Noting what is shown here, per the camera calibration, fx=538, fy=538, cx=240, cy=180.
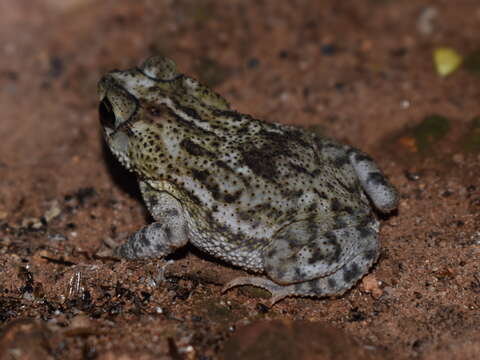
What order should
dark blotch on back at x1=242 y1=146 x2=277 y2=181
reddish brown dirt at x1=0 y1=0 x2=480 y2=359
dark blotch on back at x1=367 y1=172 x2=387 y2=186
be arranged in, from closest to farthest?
reddish brown dirt at x1=0 y1=0 x2=480 y2=359
dark blotch on back at x1=242 y1=146 x2=277 y2=181
dark blotch on back at x1=367 y1=172 x2=387 y2=186

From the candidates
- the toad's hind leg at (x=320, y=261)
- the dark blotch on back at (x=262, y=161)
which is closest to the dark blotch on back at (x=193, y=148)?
the dark blotch on back at (x=262, y=161)

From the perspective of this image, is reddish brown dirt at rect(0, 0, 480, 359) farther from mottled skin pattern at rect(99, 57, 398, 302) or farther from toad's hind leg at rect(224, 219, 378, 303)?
mottled skin pattern at rect(99, 57, 398, 302)

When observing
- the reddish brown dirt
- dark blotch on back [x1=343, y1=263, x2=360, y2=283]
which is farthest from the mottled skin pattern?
the reddish brown dirt

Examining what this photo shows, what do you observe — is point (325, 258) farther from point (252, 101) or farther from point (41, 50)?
point (41, 50)

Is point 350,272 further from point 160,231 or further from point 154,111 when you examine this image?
point 154,111

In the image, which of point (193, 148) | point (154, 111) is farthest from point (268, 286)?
point (154, 111)

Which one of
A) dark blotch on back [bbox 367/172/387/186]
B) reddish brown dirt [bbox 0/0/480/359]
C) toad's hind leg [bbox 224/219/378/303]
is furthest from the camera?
dark blotch on back [bbox 367/172/387/186]

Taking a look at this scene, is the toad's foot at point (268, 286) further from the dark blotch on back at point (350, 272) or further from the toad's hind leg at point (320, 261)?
the dark blotch on back at point (350, 272)
